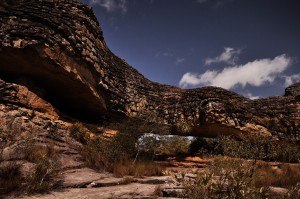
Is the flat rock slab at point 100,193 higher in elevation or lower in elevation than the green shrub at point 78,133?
lower

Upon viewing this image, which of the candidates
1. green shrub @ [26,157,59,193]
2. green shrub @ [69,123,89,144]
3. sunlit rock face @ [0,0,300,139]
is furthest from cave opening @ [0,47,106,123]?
green shrub @ [26,157,59,193]

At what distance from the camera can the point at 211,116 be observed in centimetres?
2245

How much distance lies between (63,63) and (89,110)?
18.3ft

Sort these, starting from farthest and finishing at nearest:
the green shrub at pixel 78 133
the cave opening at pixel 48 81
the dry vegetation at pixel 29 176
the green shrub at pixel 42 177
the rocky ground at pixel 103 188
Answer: the green shrub at pixel 78 133 → the cave opening at pixel 48 81 → the green shrub at pixel 42 177 → the dry vegetation at pixel 29 176 → the rocky ground at pixel 103 188

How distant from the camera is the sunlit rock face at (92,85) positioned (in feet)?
51.8

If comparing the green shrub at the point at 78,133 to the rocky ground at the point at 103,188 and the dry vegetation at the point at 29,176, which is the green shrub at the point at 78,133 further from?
the dry vegetation at the point at 29,176

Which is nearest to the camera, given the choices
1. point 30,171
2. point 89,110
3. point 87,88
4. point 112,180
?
point 30,171

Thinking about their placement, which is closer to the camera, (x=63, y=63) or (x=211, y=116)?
(x=63, y=63)

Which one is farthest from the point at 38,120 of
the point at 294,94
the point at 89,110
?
the point at 294,94

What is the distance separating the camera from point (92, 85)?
61.4 feet

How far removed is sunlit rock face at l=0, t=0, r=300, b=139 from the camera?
1579 cm

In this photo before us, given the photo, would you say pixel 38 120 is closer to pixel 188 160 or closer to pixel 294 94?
pixel 188 160

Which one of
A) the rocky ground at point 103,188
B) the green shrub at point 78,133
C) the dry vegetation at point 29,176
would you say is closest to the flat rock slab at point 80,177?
the rocky ground at point 103,188

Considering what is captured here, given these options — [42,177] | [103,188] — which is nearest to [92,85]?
[42,177]
